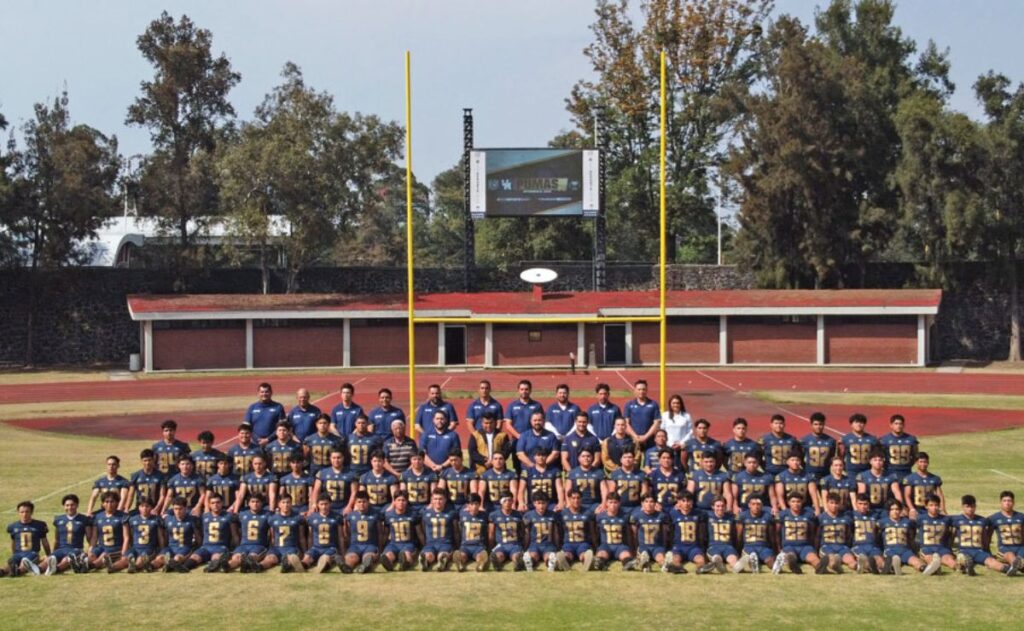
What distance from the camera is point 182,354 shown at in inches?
1809

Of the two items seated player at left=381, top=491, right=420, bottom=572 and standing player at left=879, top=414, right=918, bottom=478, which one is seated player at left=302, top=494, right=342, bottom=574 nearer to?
seated player at left=381, top=491, right=420, bottom=572

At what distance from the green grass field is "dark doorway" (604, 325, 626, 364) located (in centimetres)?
3407

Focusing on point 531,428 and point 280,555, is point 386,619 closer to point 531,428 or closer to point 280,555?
point 280,555

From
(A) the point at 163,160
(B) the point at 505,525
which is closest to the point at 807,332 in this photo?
(A) the point at 163,160

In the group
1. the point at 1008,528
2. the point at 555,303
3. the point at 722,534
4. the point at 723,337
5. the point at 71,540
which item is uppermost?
the point at 555,303

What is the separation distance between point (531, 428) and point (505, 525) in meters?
2.52

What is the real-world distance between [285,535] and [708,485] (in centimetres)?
517

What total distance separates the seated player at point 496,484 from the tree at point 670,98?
47.7m

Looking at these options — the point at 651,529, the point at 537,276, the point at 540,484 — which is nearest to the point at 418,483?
the point at 540,484

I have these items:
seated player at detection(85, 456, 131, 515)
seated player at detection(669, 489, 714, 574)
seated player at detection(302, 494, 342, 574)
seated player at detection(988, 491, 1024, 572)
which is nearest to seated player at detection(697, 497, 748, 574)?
seated player at detection(669, 489, 714, 574)

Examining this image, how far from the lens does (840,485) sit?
1368 centimetres

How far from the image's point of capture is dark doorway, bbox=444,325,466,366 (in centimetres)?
4672

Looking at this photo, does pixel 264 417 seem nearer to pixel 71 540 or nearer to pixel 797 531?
pixel 71 540

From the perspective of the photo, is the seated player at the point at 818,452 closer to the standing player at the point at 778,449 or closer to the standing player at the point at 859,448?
the standing player at the point at 778,449
